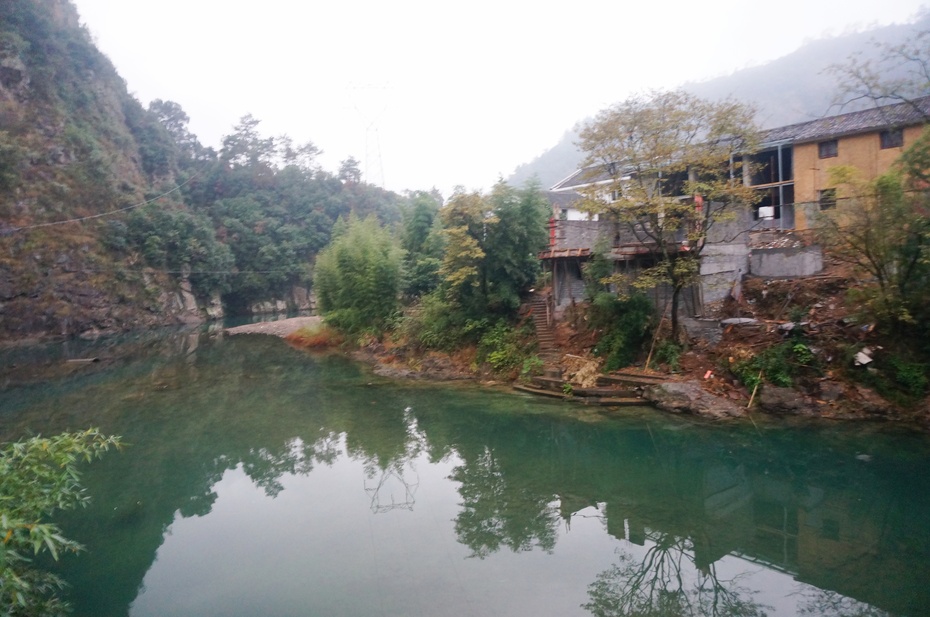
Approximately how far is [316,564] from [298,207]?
159 ft

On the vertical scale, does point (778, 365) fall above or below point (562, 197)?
below

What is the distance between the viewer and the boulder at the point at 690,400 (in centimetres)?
1049

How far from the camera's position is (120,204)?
36781 mm

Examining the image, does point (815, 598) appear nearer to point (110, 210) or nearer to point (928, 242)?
point (928, 242)

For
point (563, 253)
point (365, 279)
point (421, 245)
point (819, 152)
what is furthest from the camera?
point (421, 245)

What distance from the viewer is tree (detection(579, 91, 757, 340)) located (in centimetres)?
1110

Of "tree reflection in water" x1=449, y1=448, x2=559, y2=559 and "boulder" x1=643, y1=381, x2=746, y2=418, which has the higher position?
"boulder" x1=643, y1=381, x2=746, y2=418

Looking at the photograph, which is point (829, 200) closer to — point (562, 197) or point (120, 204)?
point (562, 197)

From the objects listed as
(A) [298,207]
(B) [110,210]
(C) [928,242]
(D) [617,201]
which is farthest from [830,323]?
(A) [298,207]

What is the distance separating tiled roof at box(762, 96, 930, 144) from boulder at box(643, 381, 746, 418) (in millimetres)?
8166

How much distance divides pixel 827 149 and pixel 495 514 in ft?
48.3

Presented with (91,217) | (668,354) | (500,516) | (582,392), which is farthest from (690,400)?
(91,217)

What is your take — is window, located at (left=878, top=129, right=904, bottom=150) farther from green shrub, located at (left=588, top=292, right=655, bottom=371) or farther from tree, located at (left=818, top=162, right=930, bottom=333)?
green shrub, located at (left=588, top=292, right=655, bottom=371)

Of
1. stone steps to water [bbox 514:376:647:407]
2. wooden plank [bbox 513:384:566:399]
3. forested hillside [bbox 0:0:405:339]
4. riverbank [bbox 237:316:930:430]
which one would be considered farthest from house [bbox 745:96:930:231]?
forested hillside [bbox 0:0:405:339]
